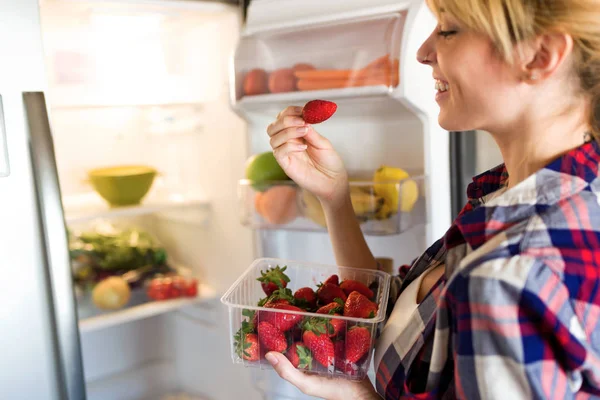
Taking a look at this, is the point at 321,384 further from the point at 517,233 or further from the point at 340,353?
the point at 517,233

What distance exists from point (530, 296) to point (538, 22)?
350 mm

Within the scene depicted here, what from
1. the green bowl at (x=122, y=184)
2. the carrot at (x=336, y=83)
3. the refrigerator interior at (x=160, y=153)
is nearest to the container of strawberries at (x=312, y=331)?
the carrot at (x=336, y=83)

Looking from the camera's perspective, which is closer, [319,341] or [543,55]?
[543,55]

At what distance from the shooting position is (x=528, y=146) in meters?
0.83

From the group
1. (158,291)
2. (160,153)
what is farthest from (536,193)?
(160,153)

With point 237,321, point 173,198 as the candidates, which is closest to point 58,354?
point 237,321

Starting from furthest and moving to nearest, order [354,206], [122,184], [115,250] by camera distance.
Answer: [115,250], [122,184], [354,206]

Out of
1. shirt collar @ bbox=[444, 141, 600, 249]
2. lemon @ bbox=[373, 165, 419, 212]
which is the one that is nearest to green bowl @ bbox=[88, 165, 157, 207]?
lemon @ bbox=[373, 165, 419, 212]

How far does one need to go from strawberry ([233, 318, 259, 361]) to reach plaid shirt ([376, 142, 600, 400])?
266mm

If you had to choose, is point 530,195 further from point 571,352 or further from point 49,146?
point 49,146

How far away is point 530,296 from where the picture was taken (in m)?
0.68

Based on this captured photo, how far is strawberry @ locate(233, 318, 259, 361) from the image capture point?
917mm

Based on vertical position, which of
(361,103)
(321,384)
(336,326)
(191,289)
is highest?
(361,103)

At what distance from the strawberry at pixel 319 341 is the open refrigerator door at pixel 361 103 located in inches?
20.0
